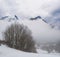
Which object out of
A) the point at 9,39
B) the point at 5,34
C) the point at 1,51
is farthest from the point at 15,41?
the point at 1,51

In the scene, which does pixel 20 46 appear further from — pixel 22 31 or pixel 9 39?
pixel 22 31

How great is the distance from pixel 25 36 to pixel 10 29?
519 centimetres

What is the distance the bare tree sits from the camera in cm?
5242

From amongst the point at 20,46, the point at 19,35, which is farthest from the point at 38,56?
the point at 19,35

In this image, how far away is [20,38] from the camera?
54.8m

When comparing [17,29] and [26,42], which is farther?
[17,29]

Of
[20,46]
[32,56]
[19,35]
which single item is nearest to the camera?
[32,56]

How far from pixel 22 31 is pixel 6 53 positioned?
32.1m

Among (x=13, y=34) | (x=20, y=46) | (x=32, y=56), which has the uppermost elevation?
(x=13, y=34)

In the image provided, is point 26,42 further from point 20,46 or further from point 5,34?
point 5,34

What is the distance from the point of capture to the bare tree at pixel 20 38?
52.4 meters

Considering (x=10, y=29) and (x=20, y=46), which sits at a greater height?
(x=10, y=29)

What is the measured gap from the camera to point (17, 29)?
192 feet

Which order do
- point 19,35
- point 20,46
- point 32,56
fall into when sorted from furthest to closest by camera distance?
1. point 19,35
2. point 20,46
3. point 32,56
